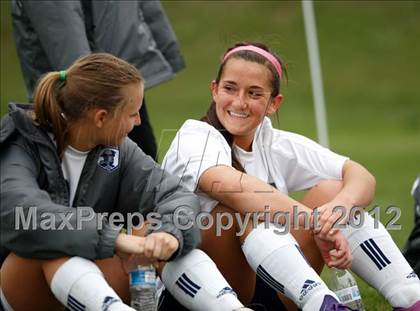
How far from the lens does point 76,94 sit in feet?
12.3

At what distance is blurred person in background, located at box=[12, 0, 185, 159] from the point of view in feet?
16.3

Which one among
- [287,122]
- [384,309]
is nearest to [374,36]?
[287,122]

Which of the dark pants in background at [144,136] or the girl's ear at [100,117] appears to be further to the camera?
the dark pants in background at [144,136]

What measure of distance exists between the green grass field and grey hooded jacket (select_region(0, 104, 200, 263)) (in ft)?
27.8

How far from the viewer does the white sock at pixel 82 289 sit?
11.2 ft

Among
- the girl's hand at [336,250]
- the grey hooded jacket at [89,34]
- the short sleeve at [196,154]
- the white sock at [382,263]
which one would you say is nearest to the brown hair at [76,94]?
the short sleeve at [196,154]

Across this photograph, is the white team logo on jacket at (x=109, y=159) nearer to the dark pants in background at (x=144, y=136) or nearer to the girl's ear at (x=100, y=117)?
the girl's ear at (x=100, y=117)

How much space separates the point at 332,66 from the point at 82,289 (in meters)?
15.4

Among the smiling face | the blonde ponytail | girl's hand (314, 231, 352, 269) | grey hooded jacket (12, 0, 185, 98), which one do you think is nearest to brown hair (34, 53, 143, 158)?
the blonde ponytail

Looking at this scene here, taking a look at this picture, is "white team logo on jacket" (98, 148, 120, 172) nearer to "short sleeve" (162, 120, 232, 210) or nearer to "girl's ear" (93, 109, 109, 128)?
"girl's ear" (93, 109, 109, 128)

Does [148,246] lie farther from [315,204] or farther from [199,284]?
[315,204]

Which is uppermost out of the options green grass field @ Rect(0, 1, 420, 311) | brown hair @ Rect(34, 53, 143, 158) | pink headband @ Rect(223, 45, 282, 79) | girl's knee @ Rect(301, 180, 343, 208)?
pink headband @ Rect(223, 45, 282, 79)

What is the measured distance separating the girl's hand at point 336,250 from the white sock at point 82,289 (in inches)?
32.4

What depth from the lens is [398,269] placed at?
155 inches
